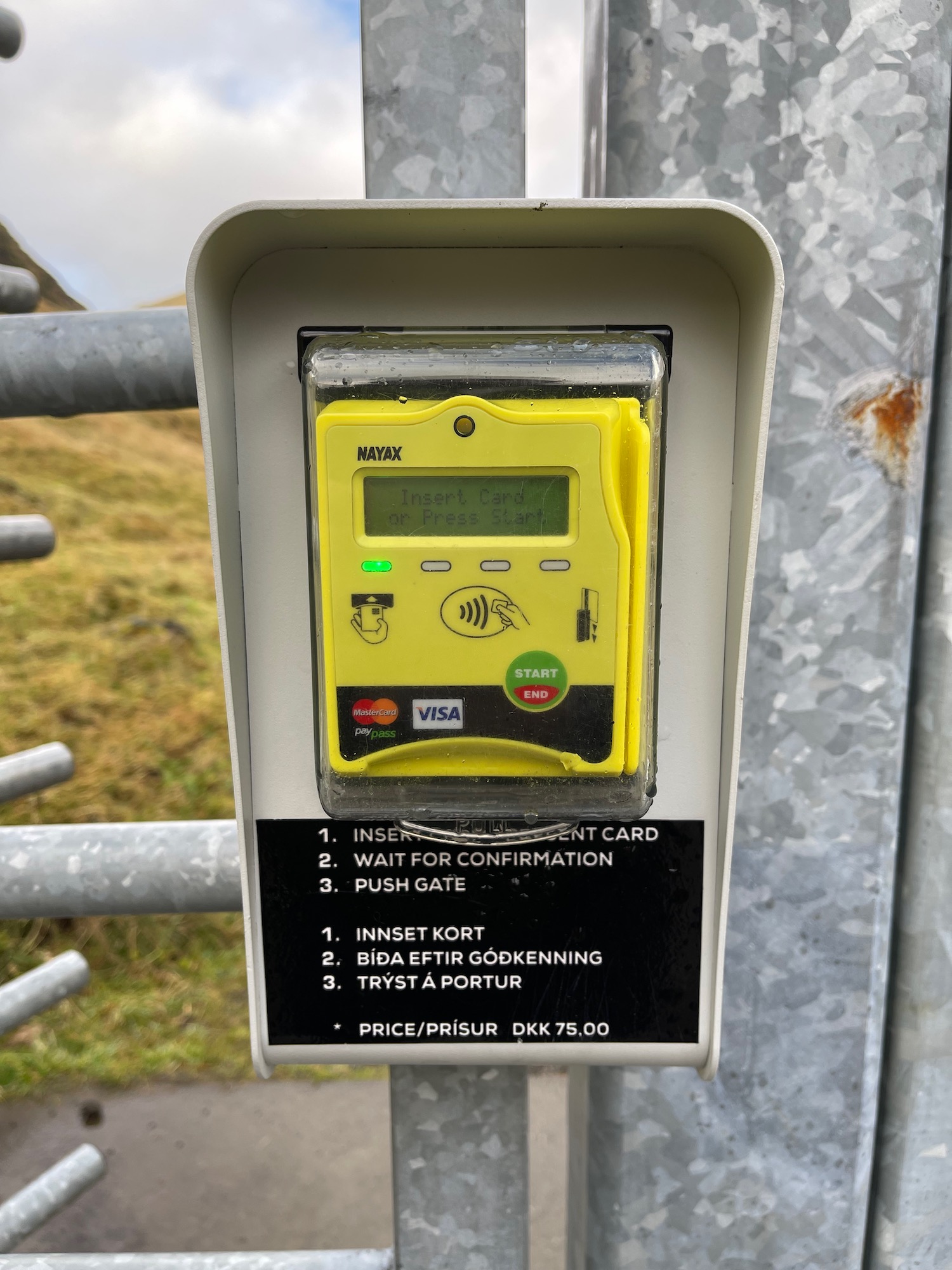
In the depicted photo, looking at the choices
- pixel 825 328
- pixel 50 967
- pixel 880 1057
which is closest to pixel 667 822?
pixel 880 1057

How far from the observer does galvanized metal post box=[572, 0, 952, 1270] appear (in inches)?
31.7

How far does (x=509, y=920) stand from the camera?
3.05 ft

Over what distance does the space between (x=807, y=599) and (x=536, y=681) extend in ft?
0.88

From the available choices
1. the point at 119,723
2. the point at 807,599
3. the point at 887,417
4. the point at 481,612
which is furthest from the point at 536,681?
the point at 119,723

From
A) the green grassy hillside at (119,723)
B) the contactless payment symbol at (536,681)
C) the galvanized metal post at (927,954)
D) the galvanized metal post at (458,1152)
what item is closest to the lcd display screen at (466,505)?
the contactless payment symbol at (536,681)

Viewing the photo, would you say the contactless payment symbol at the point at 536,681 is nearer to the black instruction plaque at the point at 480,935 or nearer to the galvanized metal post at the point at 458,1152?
the black instruction plaque at the point at 480,935

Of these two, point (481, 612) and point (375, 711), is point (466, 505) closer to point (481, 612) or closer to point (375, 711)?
point (481, 612)

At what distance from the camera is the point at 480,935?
93cm

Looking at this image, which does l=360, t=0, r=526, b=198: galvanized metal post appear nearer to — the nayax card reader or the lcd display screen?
the nayax card reader

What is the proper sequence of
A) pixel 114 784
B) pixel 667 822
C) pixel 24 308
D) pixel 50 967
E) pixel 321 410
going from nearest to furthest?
pixel 321 410 → pixel 667 822 → pixel 24 308 → pixel 50 967 → pixel 114 784

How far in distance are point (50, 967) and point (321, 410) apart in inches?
41.7

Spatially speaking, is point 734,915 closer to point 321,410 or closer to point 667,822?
point 667,822

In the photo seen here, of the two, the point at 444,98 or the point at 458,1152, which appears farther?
the point at 458,1152

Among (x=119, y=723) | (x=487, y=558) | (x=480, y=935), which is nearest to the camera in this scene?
(x=487, y=558)
